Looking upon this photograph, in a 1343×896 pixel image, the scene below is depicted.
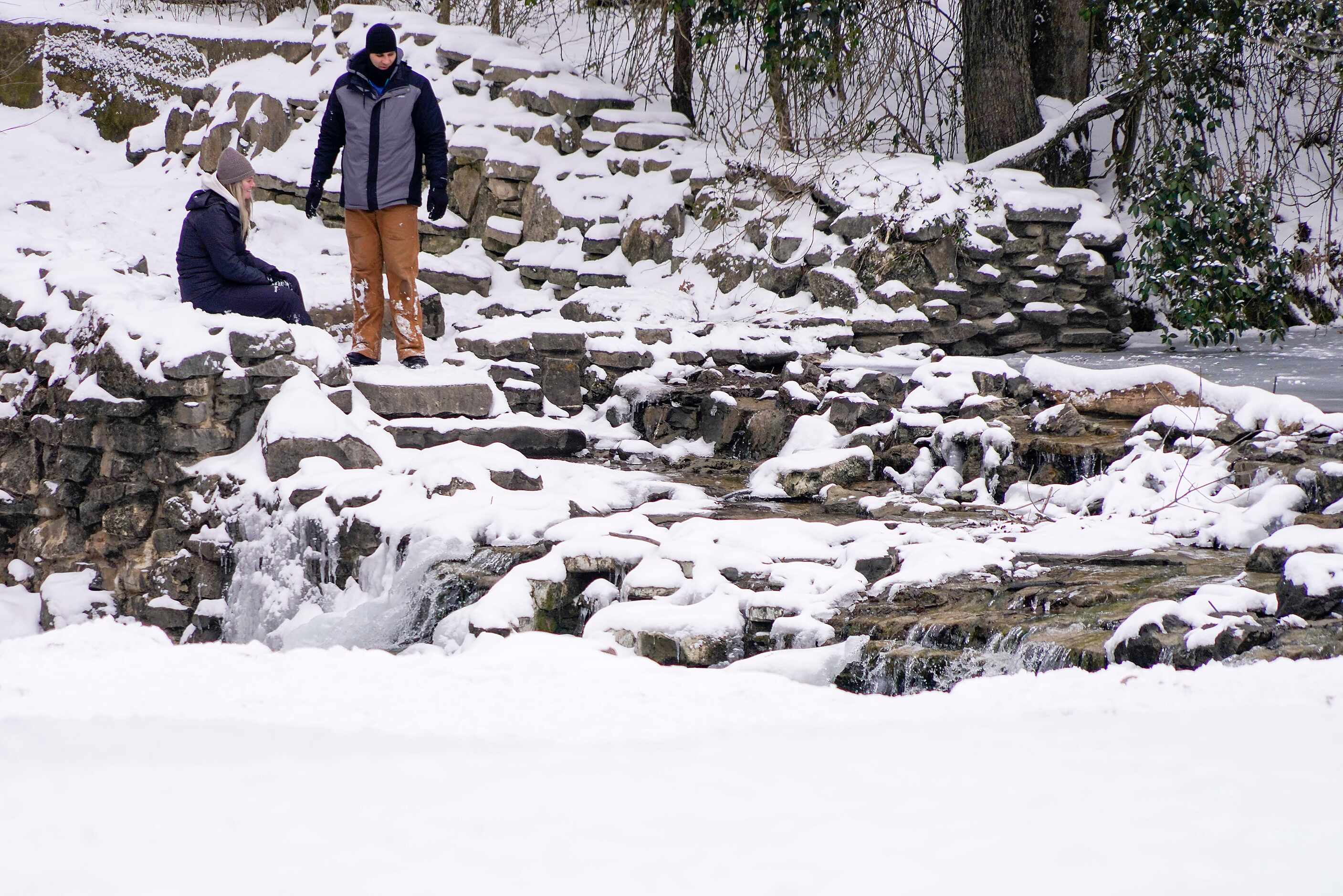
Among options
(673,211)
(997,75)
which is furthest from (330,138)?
(997,75)

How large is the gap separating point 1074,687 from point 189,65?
33.4 ft

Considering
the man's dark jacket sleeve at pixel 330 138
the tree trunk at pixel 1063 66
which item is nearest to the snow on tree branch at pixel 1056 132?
the tree trunk at pixel 1063 66

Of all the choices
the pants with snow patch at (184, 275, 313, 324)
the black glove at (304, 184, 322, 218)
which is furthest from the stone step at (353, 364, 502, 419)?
the black glove at (304, 184, 322, 218)

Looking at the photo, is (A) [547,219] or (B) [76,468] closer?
(B) [76,468]

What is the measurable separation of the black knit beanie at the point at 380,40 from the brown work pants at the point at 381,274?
2.61ft

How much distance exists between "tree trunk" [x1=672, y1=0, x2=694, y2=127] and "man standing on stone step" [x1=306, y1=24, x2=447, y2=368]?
3661 millimetres

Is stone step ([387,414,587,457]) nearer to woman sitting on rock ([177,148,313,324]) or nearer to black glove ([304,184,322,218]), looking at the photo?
woman sitting on rock ([177,148,313,324])

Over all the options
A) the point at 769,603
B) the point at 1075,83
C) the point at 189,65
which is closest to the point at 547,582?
the point at 769,603

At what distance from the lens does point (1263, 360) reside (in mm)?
7949

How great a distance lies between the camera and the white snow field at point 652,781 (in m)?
2.09

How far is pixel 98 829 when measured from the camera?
2250 mm

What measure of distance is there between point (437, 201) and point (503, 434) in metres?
1.24

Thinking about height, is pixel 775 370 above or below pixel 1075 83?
below

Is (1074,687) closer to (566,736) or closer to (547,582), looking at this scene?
(566,736)
